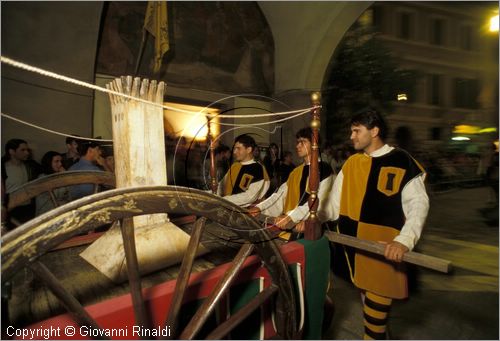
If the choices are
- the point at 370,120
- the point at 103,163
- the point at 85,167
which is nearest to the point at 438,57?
the point at 370,120

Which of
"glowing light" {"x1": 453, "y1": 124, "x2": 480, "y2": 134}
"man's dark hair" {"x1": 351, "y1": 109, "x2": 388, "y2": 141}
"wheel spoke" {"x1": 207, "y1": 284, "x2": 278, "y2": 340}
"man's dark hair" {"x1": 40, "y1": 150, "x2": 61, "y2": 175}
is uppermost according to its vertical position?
"glowing light" {"x1": 453, "y1": 124, "x2": 480, "y2": 134}

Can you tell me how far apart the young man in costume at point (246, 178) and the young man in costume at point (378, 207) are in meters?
0.95

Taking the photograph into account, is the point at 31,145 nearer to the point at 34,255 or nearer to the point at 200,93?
the point at 200,93

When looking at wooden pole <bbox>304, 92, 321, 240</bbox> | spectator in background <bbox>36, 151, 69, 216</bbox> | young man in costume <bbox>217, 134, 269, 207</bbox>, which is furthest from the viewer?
spectator in background <bbox>36, 151, 69, 216</bbox>

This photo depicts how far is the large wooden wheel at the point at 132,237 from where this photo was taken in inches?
35.6

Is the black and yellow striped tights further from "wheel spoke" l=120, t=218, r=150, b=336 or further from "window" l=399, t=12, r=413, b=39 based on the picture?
"window" l=399, t=12, r=413, b=39

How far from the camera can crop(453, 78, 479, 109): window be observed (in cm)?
1893

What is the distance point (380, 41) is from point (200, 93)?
5.18m

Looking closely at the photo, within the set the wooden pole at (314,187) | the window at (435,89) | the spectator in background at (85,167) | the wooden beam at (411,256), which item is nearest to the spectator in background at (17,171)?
the spectator in background at (85,167)

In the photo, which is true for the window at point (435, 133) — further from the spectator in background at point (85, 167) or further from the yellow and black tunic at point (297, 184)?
the spectator in background at point (85, 167)

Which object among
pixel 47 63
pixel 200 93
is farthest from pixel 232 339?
pixel 200 93

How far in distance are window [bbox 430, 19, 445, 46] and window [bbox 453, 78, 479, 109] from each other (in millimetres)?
3014

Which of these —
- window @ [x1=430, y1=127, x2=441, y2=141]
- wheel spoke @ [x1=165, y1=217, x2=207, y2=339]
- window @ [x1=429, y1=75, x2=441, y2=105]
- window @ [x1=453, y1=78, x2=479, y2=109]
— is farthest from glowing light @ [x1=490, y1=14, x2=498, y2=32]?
window @ [x1=453, y1=78, x2=479, y2=109]

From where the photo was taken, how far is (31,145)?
5.04 metres
